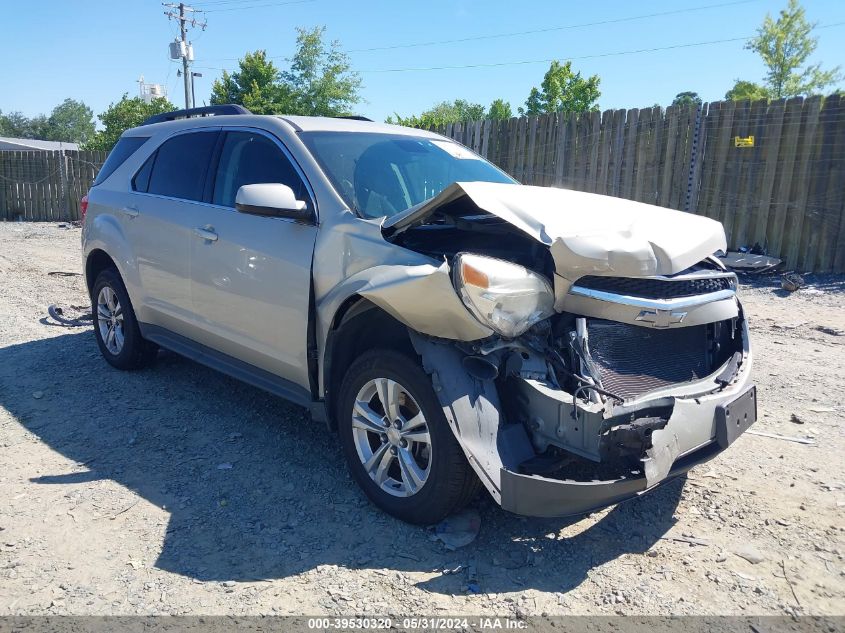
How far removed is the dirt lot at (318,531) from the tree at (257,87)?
3817 cm

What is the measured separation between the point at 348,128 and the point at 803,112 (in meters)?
7.69

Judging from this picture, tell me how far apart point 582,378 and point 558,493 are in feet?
1.64

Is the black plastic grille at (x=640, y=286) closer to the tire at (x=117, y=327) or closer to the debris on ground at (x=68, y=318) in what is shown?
the tire at (x=117, y=327)

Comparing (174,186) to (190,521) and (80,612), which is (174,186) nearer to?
(190,521)

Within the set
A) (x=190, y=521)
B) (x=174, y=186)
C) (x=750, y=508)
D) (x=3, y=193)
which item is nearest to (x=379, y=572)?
(x=190, y=521)

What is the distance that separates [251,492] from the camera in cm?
368

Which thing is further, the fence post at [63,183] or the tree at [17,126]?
the tree at [17,126]

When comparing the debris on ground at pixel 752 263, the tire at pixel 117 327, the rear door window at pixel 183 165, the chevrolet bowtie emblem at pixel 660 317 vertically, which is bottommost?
the tire at pixel 117 327

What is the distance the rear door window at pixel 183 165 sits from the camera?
4.66 metres

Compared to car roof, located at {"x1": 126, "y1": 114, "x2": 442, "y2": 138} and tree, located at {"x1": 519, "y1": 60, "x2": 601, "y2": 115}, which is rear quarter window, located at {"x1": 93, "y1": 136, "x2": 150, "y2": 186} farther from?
tree, located at {"x1": 519, "y1": 60, "x2": 601, "y2": 115}

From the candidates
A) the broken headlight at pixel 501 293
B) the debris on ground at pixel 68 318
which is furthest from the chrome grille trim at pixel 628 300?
the debris on ground at pixel 68 318

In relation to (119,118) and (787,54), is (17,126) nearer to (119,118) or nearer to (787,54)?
(119,118)

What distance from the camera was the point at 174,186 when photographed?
487 cm

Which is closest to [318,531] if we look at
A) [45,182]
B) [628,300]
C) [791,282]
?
[628,300]
